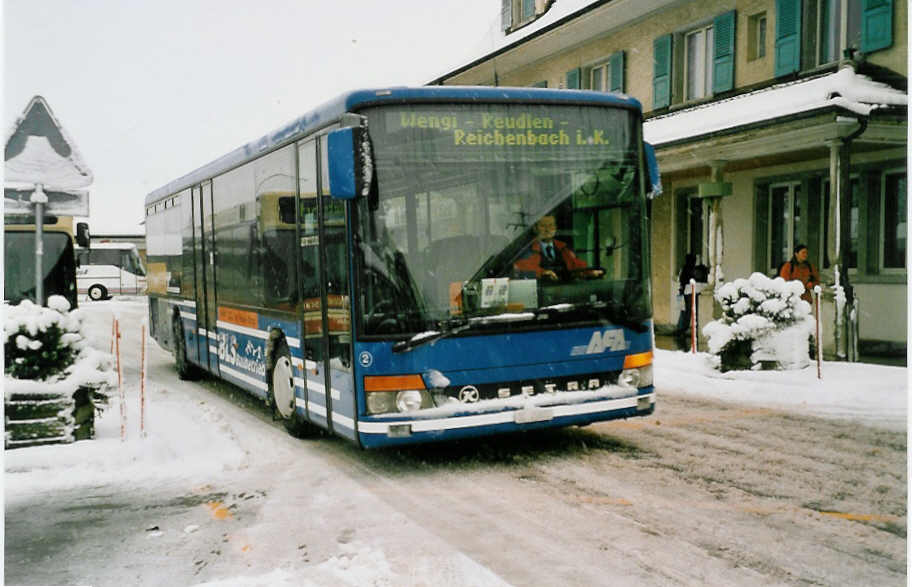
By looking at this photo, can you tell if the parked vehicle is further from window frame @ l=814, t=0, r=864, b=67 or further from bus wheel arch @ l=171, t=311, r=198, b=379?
window frame @ l=814, t=0, r=864, b=67

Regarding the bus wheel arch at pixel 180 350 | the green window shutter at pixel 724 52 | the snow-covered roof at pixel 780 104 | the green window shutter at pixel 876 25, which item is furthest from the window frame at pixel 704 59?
the bus wheel arch at pixel 180 350

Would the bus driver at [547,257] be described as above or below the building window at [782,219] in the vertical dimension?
below

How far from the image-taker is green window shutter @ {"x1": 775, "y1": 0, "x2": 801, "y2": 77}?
15.3m

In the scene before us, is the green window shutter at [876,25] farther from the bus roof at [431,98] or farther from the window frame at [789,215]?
the bus roof at [431,98]

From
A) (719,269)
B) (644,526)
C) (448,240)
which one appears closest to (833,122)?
(719,269)

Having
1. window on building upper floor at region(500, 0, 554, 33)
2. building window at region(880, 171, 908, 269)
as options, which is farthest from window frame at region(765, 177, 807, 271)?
window on building upper floor at region(500, 0, 554, 33)

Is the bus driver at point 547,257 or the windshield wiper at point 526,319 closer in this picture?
the windshield wiper at point 526,319

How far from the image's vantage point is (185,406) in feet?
34.3

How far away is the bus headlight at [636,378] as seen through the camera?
23.1ft

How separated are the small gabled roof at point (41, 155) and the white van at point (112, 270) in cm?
293

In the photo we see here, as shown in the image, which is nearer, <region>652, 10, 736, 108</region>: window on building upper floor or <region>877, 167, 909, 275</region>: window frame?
<region>877, 167, 909, 275</region>: window frame

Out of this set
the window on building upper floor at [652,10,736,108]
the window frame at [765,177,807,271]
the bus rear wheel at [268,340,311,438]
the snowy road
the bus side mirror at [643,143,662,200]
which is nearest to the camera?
the snowy road

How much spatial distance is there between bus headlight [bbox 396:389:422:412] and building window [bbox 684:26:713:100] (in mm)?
13591

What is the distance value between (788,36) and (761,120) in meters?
2.40
